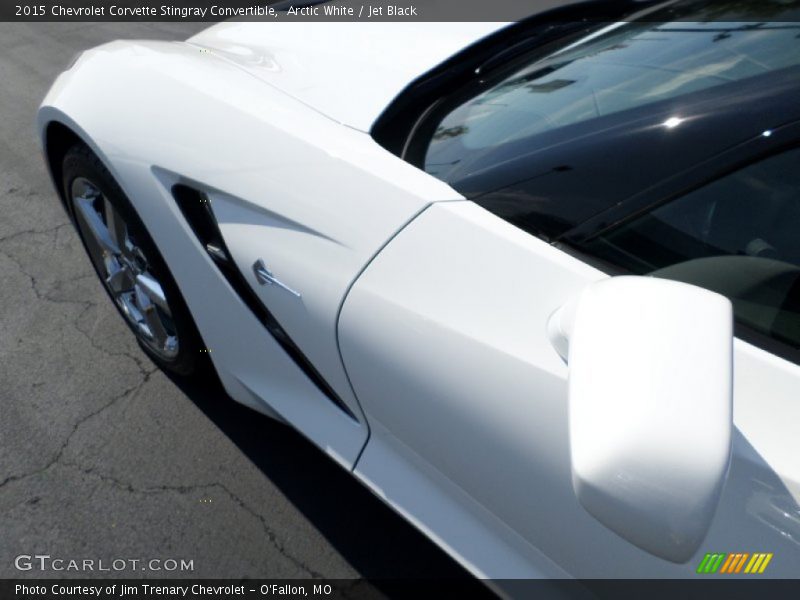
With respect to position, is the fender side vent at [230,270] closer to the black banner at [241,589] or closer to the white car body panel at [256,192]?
the white car body panel at [256,192]

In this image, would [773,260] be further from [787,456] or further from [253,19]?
[253,19]

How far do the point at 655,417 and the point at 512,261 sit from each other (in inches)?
20.3

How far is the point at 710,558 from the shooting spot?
45.2 inches

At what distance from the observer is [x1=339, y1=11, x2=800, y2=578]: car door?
1.16 meters

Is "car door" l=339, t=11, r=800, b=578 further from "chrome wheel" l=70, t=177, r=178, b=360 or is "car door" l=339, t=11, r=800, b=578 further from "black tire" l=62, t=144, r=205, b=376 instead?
"chrome wheel" l=70, t=177, r=178, b=360

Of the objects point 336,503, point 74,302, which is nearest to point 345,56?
point 336,503

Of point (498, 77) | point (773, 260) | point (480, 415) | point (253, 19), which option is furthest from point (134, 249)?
point (773, 260)

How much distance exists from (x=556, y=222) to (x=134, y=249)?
4.52ft

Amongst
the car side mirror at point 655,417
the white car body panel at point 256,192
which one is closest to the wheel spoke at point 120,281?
the white car body panel at point 256,192

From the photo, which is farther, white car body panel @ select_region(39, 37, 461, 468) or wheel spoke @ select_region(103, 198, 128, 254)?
wheel spoke @ select_region(103, 198, 128, 254)

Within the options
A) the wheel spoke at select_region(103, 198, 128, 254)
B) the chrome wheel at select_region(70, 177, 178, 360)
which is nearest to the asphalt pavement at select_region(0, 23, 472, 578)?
the chrome wheel at select_region(70, 177, 178, 360)

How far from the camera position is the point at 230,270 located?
1.78 meters

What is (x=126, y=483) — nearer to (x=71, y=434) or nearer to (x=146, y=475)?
(x=146, y=475)

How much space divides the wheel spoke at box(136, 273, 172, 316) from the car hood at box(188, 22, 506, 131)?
0.68 meters
